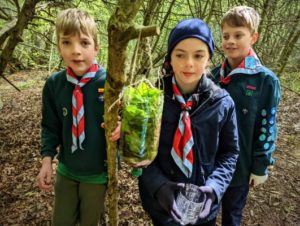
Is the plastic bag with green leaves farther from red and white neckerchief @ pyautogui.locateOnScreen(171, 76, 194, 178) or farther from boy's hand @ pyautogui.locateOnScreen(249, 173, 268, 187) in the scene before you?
boy's hand @ pyautogui.locateOnScreen(249, 173, 268, 187)

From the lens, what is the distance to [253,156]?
2344 mm

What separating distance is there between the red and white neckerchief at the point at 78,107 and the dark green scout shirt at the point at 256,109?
107 cm

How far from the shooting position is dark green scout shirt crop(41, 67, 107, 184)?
2.14 metres

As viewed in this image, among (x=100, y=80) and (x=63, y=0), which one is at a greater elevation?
(x=63, y=0)

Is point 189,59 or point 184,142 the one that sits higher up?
point 189,59

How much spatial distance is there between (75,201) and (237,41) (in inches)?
68.6

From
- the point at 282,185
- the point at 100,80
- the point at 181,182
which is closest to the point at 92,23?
the point at 100,80

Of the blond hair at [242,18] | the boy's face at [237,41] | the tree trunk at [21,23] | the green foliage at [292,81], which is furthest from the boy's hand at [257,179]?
the green foliage at [292,81]

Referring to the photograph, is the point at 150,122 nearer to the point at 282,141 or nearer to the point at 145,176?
the point at 145,176

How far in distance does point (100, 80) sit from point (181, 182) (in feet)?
2.98

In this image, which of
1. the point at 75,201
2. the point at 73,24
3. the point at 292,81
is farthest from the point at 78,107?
the point at 292,81

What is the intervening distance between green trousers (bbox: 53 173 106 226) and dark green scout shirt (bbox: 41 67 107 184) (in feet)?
0.24

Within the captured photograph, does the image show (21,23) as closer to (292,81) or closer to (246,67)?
(246,67)

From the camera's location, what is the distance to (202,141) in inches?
73.0
